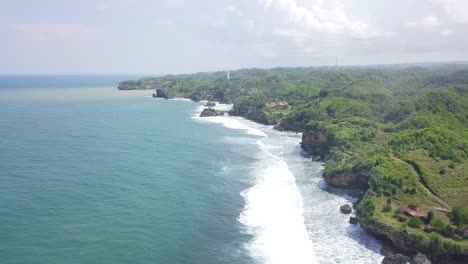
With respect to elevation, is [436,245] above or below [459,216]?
below

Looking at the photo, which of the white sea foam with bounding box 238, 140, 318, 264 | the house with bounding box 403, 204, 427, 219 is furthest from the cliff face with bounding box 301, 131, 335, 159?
the house with bounding box 403, 204, 427, 219

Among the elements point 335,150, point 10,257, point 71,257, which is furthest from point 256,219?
point 335,150

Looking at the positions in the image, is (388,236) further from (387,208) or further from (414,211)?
(414,211)

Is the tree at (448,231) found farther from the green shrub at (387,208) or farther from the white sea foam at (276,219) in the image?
the white sea foam at (276,219)

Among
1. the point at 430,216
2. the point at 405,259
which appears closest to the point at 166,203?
the point at 405,259

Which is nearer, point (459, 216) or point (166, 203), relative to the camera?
point (459, 216)

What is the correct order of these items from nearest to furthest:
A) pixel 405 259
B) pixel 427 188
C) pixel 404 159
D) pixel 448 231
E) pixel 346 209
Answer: pixel 405 259 < pixel 448 231 < pixel 427 188 < pixel 346 209 < pixel 404 159

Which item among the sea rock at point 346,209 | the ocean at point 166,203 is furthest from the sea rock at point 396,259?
the sea rock at point 346,209
